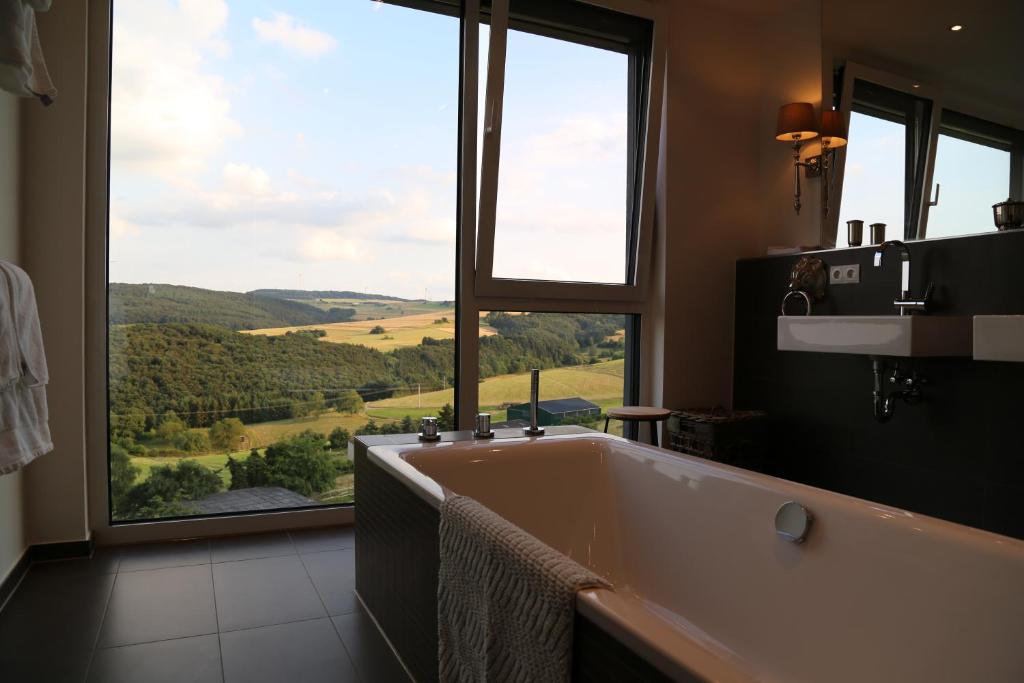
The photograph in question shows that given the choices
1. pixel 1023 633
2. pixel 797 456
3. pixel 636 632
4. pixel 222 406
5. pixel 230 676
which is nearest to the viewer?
pixel 636 632

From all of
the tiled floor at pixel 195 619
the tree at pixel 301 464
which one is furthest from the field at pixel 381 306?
the tiled floor at pixel 195 619

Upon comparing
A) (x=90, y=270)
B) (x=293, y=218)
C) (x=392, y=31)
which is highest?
(x=392, y=31)

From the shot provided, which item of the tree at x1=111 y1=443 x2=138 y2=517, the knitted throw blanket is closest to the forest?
the tree at x1=111 y1=443 x2=138 y2=517

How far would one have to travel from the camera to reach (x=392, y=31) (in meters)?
3.26

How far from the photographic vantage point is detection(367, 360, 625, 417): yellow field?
11.2ft

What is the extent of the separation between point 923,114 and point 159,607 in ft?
11.5

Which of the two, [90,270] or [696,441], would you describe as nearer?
[90,270]

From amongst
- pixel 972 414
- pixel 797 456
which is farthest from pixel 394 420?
pixel 972 414

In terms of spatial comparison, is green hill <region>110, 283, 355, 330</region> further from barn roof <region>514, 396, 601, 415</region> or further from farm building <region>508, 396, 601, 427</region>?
barn roof <region>514, 396, 601, 415</region>

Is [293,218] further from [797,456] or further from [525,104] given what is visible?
[797,456]

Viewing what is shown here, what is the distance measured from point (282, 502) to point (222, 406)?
517 millimetres

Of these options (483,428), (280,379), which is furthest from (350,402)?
(483,428)

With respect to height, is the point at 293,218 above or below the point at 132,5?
below

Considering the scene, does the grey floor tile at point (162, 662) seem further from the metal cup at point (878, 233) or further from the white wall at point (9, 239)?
the metal cup at point (878, 233)
